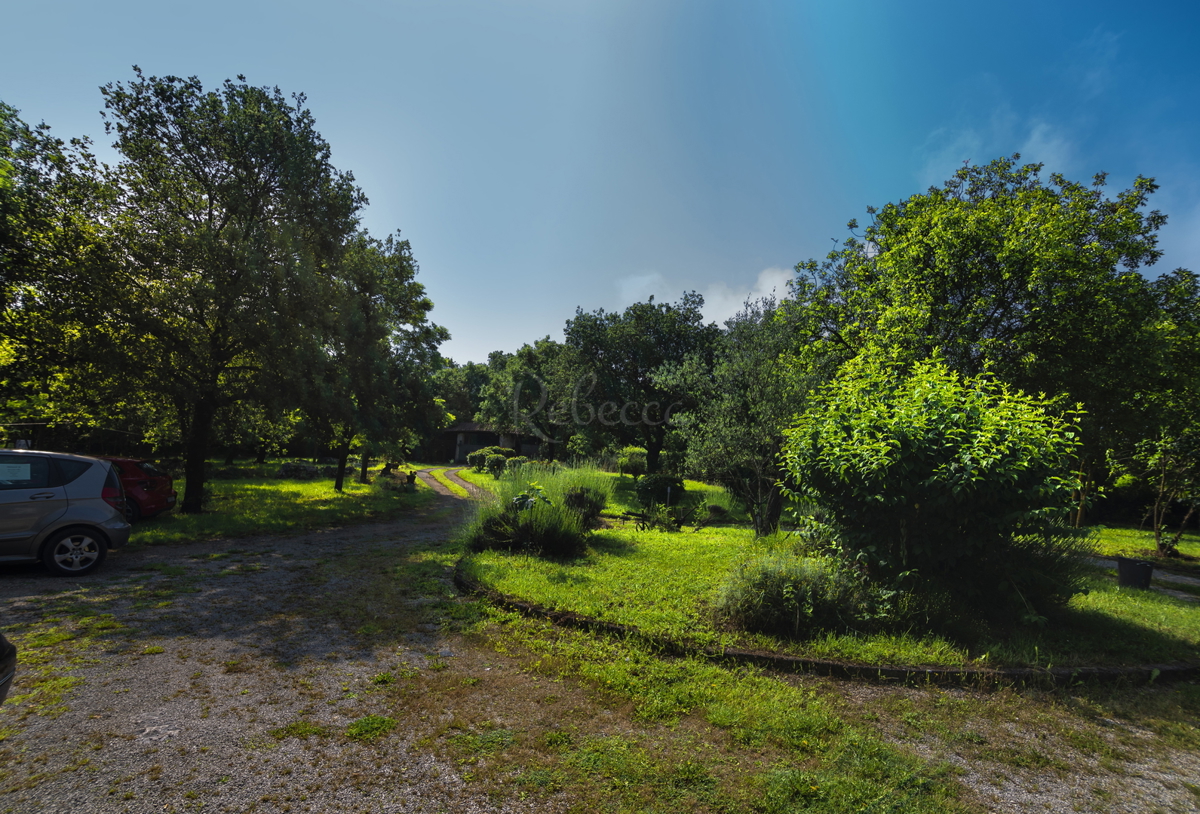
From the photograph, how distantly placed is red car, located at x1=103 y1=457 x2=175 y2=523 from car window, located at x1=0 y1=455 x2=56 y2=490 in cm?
458

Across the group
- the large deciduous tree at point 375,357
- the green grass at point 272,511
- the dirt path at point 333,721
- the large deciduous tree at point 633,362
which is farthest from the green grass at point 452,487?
the dirt path at point 333,721

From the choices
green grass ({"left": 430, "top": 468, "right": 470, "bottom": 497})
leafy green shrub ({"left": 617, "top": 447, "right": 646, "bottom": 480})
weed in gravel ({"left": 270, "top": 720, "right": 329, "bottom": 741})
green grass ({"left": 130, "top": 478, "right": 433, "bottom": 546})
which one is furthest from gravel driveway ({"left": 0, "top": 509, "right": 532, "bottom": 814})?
leafy green shrub ({"left": 617, "top": 447, "right": 646, "bottom": 480})

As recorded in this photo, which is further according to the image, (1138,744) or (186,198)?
(186,198)

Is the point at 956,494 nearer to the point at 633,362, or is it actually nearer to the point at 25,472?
the point at 25,472

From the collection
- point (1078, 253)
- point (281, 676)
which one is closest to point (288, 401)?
point (281, 676)

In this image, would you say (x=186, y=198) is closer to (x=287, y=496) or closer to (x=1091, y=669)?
(x=287, y=496)

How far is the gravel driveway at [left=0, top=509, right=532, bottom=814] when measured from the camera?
2742 millimetres

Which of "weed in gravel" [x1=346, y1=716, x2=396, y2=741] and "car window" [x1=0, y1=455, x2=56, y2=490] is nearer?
"weed in gravel" [x1=346, y1=716, x2=396, y2=741]

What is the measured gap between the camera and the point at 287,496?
17109mm

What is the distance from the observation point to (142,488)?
11195mm

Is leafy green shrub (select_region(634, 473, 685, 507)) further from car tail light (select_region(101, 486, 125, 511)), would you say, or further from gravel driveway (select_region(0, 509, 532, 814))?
car tail light (select_region(101, 486, 125, 511))

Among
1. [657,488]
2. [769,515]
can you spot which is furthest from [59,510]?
[657,488]

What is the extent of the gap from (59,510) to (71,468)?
1.96 ft

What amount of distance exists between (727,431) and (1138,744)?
8654mm
